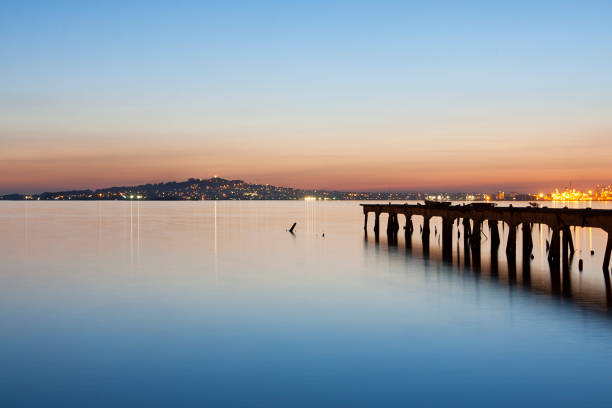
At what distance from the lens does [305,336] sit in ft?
67.3

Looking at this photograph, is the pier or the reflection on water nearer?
the reflection on water

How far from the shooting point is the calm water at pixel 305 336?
14.7 meters

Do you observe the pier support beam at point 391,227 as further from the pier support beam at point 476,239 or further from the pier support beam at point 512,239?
the pier support beam at point 512,239

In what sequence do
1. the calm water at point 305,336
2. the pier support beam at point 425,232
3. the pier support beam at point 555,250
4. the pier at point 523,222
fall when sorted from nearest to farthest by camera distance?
the calm water at point 305,336 < the pier at point 523,222 < the pier support beam at point 555,250 < the pier support beam at point 425,232

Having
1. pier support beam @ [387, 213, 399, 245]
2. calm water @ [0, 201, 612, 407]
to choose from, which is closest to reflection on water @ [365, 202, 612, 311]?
calm water @ [0, 201, 612, 407]

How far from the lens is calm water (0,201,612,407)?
14.7 metres

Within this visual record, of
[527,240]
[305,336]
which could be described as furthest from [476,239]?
[305,336]

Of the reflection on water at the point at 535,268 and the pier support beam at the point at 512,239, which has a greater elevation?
the pier support beam at the point at 512,239

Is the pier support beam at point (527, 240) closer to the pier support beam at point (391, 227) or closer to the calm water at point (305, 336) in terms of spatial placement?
the calm water at point (305, 336)

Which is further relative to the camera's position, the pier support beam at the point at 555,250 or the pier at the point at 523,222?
the pier support beam at the point at 555,250

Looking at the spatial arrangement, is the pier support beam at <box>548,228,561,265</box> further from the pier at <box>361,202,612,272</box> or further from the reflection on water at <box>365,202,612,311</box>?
the reflection on water at <box>365,202,612,311</box>

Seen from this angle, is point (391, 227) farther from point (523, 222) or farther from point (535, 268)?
point (535, 268)

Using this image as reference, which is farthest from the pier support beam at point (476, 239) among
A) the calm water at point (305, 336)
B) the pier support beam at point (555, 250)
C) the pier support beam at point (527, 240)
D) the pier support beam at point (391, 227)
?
the pier support beam at point (391, 227)

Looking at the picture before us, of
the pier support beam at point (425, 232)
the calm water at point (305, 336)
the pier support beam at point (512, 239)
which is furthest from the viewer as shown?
the pier support beam at point (425, 232)
